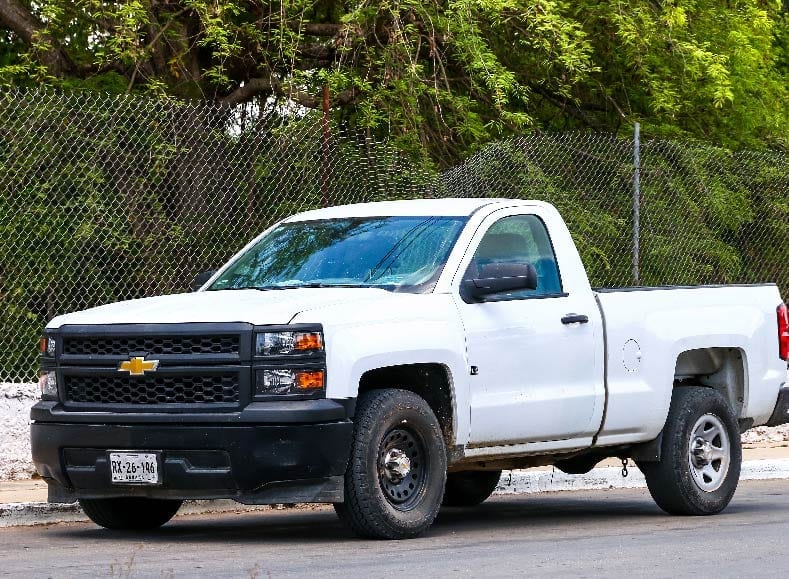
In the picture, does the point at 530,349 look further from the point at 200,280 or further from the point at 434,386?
the point at 200,280

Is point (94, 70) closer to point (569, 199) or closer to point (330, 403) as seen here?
point (569, 199)

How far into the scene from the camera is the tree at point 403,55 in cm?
1716

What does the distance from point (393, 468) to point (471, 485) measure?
9.60 ft

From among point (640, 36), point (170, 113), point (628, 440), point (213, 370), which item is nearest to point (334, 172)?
point (170, 113)

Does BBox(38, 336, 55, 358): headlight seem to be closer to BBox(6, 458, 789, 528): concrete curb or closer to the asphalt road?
the asphalt road

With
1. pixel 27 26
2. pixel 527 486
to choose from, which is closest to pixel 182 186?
pixel 527 486

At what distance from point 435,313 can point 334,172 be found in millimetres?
4693

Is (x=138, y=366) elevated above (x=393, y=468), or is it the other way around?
(x=138, y=366)

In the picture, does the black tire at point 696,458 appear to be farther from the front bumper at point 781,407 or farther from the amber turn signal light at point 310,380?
the amber turn signal light at point 310,380

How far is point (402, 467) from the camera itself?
9.45 metres

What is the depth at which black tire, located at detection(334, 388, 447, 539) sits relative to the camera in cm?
916

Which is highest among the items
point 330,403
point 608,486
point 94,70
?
point 94,70

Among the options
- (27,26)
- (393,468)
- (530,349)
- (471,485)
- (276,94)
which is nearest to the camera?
(393,468)

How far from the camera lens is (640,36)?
64.7 ft
